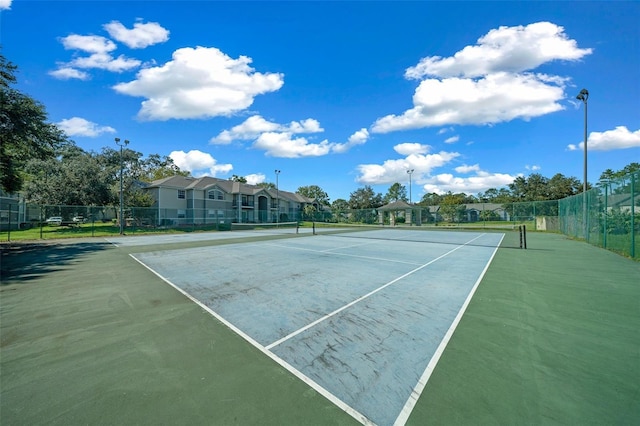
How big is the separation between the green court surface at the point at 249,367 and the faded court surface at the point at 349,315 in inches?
8.7

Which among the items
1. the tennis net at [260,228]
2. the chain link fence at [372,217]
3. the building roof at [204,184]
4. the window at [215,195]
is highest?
the building roof at [204,184]

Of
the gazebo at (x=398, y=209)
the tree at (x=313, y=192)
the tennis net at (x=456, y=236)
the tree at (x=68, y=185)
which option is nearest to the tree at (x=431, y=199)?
the tree at (x=313, y=192)

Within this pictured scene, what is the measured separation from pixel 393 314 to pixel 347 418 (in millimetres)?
2722

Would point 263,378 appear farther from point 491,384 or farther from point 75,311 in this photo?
point 75,311

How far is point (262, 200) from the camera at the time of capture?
5159 centimetres

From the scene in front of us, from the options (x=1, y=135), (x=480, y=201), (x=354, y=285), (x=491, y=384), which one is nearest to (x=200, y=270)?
(x=354, y=285)

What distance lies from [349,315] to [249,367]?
2116mm

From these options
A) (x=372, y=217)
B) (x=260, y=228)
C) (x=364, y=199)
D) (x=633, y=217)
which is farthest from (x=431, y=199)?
(x=633, y=217)

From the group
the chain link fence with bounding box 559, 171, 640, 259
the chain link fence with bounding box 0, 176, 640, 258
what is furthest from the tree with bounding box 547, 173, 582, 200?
the chain link fence with bounding box 559, 171, 640, 259

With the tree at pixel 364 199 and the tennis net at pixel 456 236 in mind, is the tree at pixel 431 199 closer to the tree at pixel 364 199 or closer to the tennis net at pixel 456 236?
the tree at pixel 364 199

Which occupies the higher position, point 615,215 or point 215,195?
point 215,195

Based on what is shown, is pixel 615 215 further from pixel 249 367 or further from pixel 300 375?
pixel 249 367

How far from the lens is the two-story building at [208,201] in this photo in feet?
122

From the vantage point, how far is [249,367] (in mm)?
3213
